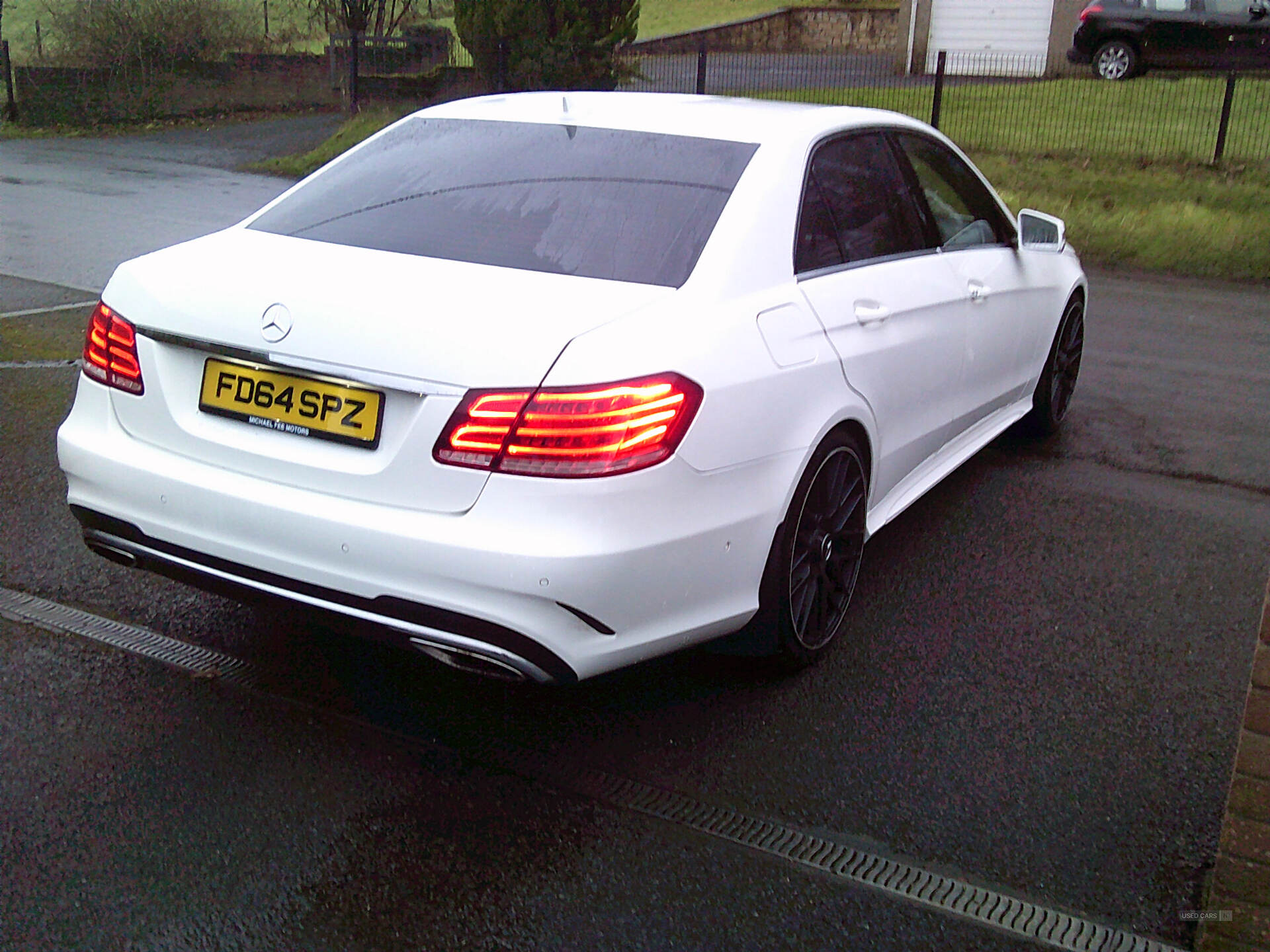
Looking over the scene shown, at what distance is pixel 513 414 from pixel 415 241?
91cm

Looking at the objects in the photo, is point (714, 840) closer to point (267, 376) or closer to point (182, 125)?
point (267, 376)

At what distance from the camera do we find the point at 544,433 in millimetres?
3010

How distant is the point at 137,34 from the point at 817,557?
1041 inches

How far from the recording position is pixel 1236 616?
15.0 ft

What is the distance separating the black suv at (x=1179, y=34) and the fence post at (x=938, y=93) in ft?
21.8

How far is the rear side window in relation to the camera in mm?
4008

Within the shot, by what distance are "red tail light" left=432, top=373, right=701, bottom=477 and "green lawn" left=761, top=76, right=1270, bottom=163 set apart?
584 inches

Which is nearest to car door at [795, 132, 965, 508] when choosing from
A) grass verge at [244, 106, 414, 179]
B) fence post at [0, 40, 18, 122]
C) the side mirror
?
the side mirror

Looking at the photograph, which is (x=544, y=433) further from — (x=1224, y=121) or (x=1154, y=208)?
(x=1224, y=121)

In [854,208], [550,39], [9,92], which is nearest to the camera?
[854,208]

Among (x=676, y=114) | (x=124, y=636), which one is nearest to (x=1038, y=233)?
(x=676, y=114)

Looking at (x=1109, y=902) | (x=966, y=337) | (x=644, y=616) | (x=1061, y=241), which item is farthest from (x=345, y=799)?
(x=1061, y=241)

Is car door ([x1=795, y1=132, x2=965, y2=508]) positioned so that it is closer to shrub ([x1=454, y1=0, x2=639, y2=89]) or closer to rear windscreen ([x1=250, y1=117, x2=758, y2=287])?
rear windscreen ([x1=250, y1=117, x2=758, y2=287])

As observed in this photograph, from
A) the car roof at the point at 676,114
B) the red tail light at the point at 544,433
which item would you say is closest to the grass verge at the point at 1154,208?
the car roof at the point at 676,114
